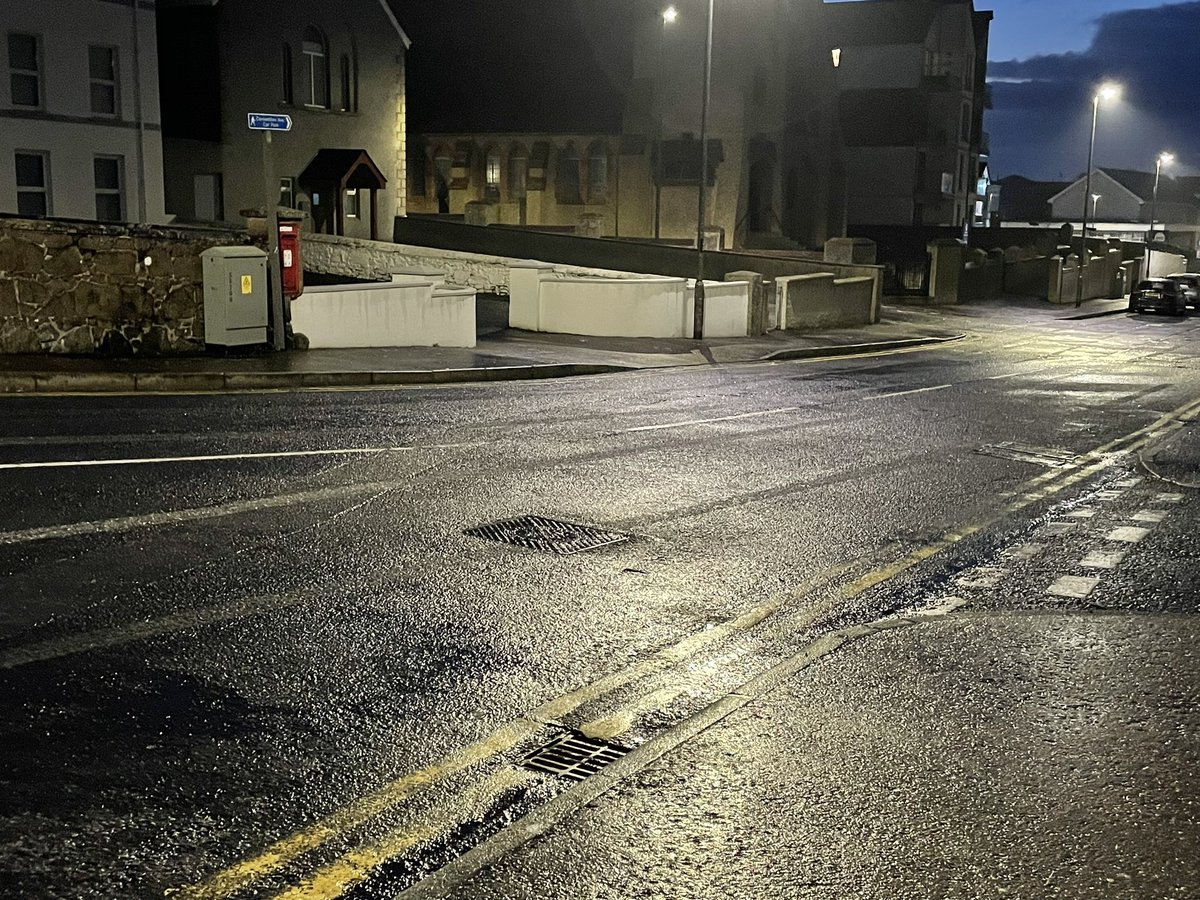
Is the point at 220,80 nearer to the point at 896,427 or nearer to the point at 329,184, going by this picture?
→ the point at 329,184

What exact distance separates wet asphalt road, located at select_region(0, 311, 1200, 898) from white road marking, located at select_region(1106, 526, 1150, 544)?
23 centimetres

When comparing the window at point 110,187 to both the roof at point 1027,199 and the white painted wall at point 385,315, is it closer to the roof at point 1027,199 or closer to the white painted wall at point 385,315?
the white painted wall at point 385,315

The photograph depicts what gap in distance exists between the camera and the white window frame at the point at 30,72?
3159cm

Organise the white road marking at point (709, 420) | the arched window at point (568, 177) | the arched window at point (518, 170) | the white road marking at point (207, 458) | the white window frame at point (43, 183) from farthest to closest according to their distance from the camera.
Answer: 1. the arched window at point (518, 170)
2. the arched window at point (568, 177)
3. the white window frame at point (43, 183)
4. the white road marking at point (709, 420)
5. the white road marking at point (207, 458)

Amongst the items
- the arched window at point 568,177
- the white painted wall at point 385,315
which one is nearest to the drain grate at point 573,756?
the white painted wall at point 385,315

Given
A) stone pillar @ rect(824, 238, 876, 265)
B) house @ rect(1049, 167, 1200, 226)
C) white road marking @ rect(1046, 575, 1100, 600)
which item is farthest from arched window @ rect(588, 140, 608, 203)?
house @ rect(1049, 167, 1200, 226)

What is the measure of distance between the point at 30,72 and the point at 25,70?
0.12 m

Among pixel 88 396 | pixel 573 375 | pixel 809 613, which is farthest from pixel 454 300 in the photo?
pixel 809 613

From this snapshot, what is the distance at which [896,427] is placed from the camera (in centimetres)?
1521

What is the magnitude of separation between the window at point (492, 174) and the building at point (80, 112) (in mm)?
25286

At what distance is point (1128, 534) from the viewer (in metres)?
9.66

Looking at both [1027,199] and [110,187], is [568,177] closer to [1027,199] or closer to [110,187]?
[110,187]

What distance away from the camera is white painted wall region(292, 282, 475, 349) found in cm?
2081

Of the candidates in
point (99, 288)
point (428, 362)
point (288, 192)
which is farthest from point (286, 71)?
point (99, 288)
